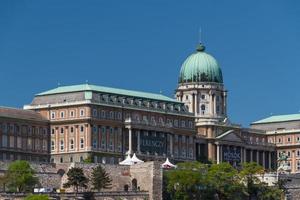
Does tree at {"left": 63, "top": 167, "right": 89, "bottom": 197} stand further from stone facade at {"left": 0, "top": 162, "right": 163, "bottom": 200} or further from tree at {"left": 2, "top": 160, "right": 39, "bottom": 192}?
tree at {"left": 2, "top": 160, "right": 39, "bottom": 192}

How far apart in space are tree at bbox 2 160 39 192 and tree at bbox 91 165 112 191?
7.43m

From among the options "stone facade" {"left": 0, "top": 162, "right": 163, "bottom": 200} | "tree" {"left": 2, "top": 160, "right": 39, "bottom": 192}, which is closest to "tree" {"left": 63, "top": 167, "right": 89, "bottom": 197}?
"stone facade" {"left": 0, "top": 162, "right": 163, "bottom": 200}

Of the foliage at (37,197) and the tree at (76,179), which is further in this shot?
the tree at (76,179)

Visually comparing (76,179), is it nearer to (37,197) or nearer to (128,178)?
(128,178)

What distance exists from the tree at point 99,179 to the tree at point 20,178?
7434mm

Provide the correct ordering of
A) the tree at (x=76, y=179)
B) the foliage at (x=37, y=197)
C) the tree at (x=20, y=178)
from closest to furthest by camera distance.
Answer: the foliage at (x=37, y=197) → the tree at (x=20, y=178) → the tree at (x=76, y=179)

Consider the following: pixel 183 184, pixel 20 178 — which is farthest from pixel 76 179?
pixel 183 184

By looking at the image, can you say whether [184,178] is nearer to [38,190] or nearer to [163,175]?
[163,175]

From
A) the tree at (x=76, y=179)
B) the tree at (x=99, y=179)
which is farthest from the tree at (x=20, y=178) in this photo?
the tree at (x=99, y=179)

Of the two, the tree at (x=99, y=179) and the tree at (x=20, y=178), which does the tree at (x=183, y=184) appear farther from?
the tree at (x=20, y=178)

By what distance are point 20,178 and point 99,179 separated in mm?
11291

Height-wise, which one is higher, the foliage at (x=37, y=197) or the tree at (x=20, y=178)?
the tree at (x=20, y=178)

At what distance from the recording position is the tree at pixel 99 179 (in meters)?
193

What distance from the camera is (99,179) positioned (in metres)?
193
